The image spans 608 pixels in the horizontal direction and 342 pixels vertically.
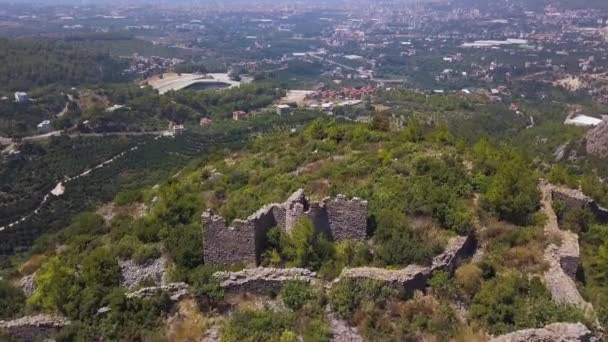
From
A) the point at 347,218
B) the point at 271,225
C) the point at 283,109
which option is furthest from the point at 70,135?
the point at 347,218

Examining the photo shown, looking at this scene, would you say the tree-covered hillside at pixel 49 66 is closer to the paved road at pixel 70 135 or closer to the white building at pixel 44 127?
the white building at pixel 44 127

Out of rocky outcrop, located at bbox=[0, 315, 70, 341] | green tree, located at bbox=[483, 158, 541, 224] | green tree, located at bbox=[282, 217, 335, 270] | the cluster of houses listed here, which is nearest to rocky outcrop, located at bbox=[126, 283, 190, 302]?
rocky outcrop, located at bbox=[0, 315, 70, 341]

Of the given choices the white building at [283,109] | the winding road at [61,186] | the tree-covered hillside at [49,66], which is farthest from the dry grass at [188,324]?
the tree-covered hillside at [49,66]

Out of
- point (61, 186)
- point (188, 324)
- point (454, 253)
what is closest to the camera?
point (188, 324)

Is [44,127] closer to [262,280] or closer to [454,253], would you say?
[262,280]

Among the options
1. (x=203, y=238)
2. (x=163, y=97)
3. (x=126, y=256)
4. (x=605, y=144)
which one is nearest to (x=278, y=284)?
(x=203, y=238)

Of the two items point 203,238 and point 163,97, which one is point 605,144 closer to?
point 203,238
